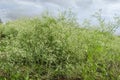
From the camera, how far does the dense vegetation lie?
10.2 metres

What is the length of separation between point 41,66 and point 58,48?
748 millimetres

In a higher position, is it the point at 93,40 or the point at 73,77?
the point at 93,40

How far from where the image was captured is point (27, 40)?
10289mm

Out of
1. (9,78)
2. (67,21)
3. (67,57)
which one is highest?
(67,21)

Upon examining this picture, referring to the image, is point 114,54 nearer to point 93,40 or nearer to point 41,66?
point 93,40

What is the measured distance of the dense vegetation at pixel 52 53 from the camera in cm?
1020

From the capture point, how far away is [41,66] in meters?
10.4

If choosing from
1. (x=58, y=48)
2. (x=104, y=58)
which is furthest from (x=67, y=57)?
(x=104, y=58)

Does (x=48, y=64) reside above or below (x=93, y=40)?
below

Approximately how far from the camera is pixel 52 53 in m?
10.3

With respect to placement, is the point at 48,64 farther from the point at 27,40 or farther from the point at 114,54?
the point at 114,54

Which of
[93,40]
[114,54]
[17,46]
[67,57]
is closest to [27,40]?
[17,46]

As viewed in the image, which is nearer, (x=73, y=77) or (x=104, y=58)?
(x=104, y=58)

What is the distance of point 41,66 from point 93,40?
1694 millimetres
